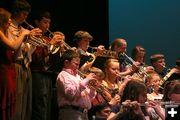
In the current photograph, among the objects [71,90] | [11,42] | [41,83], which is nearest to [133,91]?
[71,90]

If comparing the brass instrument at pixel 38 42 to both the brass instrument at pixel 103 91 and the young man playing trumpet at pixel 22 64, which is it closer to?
the young man playing trumpet at pixel 22 64

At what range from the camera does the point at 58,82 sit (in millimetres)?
4285

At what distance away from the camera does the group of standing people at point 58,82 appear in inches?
151

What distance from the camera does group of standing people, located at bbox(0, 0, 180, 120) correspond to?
151 inches

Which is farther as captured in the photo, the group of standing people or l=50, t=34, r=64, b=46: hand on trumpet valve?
l=50, t=34, r=64, b=46: hand on trumpet valve

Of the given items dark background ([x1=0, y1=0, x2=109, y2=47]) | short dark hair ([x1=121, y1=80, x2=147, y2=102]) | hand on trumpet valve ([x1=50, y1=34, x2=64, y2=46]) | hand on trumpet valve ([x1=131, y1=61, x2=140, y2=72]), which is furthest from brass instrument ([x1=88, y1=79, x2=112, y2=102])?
dark background ([x1=0, y1=0, x2=109, y2=47])

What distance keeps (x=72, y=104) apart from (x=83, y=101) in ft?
0.43

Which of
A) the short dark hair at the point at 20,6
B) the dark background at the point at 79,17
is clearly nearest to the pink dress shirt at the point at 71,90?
the short dark hair at the point at 20,6

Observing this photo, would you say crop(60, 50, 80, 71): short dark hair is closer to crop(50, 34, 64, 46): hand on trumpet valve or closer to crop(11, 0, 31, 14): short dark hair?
crop(50, 34, 64, 46): hand on trumpet valve

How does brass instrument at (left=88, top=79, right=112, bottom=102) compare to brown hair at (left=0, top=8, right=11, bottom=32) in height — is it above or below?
below

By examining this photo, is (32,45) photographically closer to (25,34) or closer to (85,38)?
(25,34)

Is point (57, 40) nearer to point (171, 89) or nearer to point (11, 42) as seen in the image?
point (11, 42)

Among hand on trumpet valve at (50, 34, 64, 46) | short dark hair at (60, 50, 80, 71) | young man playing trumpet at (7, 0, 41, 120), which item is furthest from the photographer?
hand on trumpet valve at (50, 34, 64, 46)

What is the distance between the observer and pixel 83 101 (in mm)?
4336
